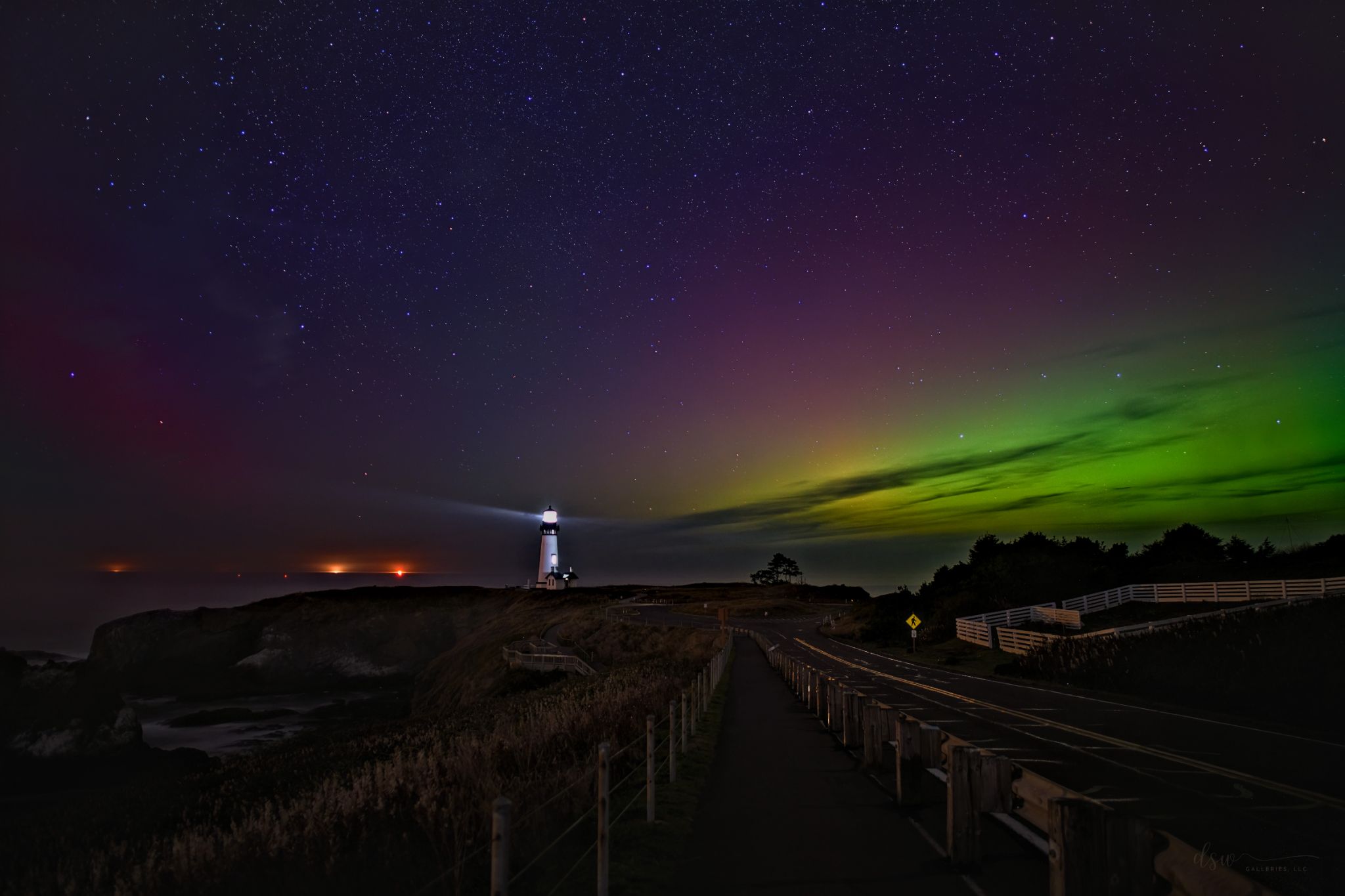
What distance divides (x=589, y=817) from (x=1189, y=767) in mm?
9457

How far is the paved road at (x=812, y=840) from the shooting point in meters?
6.80

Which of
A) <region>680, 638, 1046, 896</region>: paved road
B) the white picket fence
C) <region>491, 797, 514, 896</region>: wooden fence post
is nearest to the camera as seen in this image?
<region>491, 797, 514, 896</region>: wooden fence post

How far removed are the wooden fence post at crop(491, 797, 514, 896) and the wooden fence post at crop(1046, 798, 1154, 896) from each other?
311 cm

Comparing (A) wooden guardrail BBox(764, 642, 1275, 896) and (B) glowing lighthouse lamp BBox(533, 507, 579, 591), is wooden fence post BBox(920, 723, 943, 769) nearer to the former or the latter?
(A) wooden guardrail BBox(764, 642, 1275, 896)

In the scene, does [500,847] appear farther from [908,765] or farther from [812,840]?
[908,765]

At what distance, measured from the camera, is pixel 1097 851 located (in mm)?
4430

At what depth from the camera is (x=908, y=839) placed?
323 inches

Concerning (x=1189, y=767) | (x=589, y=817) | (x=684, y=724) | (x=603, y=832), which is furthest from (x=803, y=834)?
(x=1189, y=767)

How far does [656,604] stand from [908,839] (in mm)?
96836

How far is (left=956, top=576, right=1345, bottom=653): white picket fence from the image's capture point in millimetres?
34250

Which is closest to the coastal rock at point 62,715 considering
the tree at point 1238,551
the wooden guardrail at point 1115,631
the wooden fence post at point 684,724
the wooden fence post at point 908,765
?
the wooden fence post at point 684,724

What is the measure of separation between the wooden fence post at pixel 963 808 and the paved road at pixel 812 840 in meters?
0.18

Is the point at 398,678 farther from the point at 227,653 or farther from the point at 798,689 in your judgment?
the point at 798,689

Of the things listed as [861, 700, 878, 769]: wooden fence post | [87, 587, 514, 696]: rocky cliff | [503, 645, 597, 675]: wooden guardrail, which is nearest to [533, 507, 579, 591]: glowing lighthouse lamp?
[87, 587, 514, 696]: rocky cliff
